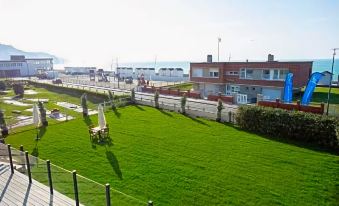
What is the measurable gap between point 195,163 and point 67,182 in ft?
25.3

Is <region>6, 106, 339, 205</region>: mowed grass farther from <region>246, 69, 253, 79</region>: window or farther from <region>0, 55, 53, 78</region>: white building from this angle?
<region>0, 55, 53, 78</region>: white building

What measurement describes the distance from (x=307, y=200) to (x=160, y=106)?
2106cm

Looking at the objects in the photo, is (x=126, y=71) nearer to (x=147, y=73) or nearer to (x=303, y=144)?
(x=147, y=73)

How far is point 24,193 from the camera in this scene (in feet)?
36.2

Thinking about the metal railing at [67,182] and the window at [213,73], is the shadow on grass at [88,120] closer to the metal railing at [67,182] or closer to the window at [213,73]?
the metal railing at [67,182]

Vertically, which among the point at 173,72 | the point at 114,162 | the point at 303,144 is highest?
the point at 173,72

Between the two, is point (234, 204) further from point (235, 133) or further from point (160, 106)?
point (160, 106)

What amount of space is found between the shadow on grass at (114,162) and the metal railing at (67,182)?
381 centimetres

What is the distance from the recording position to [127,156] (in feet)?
55.2

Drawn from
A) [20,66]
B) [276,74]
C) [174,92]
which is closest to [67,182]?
[276,74]

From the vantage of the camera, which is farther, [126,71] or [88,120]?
[126,71]

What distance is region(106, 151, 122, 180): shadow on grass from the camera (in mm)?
14406

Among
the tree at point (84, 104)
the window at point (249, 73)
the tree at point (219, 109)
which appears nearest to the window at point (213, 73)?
the window at point (249, 73)

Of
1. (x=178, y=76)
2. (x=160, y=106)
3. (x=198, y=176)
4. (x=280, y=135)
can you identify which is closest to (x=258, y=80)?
(x=160, y=106)
